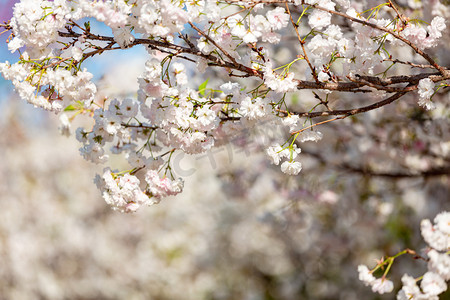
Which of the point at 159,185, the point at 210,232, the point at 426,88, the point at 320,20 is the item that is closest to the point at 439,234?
the point at 426,88

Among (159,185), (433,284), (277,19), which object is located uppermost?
(277,19)

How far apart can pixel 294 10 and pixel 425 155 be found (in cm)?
126

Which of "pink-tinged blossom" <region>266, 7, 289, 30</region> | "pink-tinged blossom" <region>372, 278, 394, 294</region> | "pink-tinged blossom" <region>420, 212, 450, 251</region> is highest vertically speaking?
"pink-tinged blossom" <region>266, 7, 289, 30</region>

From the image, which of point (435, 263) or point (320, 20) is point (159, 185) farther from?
point (435, 263)

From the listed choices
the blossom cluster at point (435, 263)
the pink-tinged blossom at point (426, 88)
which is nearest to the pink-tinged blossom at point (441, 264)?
the blossom cluster at point (435, 263)

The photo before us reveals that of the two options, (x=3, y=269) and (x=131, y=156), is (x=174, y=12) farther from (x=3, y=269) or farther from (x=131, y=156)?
(x=3, y=269)

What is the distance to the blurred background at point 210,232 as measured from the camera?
3816mm

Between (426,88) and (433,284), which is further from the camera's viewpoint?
(433,284)

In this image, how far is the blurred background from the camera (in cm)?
382

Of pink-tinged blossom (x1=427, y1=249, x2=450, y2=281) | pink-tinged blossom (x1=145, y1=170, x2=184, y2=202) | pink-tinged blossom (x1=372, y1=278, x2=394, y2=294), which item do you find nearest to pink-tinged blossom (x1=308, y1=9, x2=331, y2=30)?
pink-tinged blossom (x1=145, y1=170, x2=184, y2=202)

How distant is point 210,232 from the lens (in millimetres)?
5227

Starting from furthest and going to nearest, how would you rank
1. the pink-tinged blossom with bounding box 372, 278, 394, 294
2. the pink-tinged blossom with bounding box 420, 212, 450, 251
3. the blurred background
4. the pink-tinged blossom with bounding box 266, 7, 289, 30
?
the blurred background
the pink-tinged blossom with bounding box 372, 278, 394, 294
the pink-tinged blossom with bounding box 420, 212, 450, 251
the pink-tinged blossom with bounding box 266, 7, 289, 30

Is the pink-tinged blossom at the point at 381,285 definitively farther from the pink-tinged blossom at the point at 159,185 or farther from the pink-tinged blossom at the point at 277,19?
the pink-tinged blossom at the point at 277,19

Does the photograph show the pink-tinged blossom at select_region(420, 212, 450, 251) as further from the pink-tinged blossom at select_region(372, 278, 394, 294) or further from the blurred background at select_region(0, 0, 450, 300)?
the blurred background at select_region(0, 0, 450, 300)
